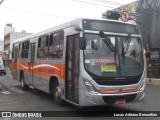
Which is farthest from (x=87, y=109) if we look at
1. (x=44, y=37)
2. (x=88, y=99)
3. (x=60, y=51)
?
(x=44, y=37)

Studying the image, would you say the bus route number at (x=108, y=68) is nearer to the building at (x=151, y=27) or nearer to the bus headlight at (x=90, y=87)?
the bus headlight at (x=90, y=87)

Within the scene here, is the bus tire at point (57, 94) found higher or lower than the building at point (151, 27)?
lower

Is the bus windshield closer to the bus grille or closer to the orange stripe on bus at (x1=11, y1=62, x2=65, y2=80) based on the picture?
the bus grille

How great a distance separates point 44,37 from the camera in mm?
13633

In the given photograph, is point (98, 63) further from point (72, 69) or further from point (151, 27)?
point (151, 27)

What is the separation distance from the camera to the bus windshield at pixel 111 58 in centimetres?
944

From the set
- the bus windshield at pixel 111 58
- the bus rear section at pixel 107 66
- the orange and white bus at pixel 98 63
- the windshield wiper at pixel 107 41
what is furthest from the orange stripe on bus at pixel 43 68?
the windshield wiper at pixel 107 41

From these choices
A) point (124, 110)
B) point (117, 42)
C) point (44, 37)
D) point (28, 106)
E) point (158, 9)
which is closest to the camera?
point (117, 42)

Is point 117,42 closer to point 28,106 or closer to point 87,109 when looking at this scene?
point 87,109

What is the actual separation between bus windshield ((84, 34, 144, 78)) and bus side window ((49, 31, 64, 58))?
2023 millimetres

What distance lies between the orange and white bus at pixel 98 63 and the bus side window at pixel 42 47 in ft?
5.43

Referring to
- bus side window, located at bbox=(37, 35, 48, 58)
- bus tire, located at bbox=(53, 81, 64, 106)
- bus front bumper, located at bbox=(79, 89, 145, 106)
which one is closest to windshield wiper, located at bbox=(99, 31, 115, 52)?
bus front bumper, located at bbox=(79, 89, 145, 106)

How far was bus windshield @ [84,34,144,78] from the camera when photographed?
9.44m

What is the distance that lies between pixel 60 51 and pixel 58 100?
6.22 ft
